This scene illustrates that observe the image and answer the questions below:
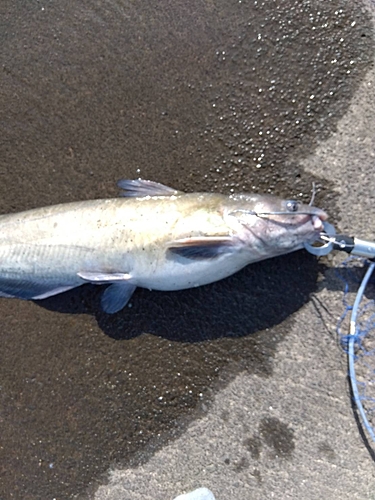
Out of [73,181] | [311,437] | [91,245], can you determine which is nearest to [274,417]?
[311,437]

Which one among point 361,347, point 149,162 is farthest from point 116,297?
point 361,347

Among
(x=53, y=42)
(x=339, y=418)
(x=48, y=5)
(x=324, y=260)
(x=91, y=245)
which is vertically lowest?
(x=339, y=418)

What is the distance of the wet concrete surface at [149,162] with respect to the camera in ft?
8.20

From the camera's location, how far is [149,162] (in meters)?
2.64

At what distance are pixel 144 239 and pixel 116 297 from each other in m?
0.43

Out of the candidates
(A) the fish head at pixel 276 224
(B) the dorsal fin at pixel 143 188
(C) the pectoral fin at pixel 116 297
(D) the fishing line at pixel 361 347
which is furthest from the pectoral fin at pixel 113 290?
(D) the fishing line at pixel 361 347

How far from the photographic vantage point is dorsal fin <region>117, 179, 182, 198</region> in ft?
8.09

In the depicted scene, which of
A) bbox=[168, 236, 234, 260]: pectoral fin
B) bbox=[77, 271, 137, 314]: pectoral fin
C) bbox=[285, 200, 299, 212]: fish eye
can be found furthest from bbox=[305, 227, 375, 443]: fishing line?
bbox=[77, 271, 137, 314]: pectoral fin

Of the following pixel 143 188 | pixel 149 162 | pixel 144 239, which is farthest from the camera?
pixel 149 162

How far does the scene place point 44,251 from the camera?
2.49 m

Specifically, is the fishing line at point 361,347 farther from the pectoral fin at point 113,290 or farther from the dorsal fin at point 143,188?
the pectoral fin at point 113,290

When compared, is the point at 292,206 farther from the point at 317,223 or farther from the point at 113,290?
the point at 113,290

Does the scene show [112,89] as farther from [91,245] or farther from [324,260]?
[324,260]

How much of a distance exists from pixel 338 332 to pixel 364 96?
1.40 m
